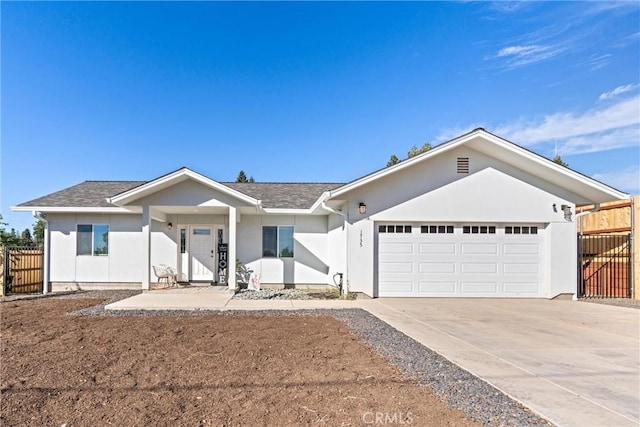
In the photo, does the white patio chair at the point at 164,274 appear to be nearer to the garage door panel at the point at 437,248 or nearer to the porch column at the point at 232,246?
the porch column at the point at 232,246

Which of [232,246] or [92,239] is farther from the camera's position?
[92,239]

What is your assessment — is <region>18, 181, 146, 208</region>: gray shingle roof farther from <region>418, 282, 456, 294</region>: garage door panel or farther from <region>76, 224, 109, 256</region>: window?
<region>418, 282, 456, 294</region>: garage door panel

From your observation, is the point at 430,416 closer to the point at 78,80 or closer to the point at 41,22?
the point at 41,22

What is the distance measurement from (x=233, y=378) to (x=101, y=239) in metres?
11.4

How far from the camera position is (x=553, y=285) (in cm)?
1127

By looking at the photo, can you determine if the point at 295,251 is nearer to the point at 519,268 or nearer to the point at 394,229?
the point at 394,229

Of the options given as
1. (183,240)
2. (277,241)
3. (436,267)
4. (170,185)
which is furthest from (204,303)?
(436,267)

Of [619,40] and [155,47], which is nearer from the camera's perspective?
[619,40]

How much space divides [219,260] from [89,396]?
33.4 feet

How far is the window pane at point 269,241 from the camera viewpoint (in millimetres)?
13758

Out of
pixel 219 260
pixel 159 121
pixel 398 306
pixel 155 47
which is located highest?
pixel 155 47

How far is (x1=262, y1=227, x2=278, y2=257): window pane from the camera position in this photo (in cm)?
1376

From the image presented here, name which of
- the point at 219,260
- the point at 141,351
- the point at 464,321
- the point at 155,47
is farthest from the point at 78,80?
the point at 464,321

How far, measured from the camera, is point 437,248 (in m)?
11.3
